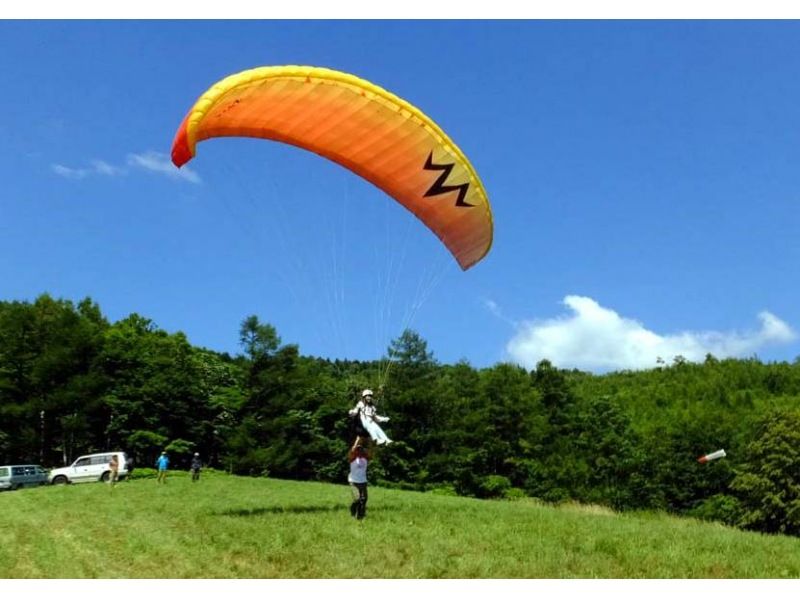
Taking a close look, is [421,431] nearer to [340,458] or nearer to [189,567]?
[340,458]

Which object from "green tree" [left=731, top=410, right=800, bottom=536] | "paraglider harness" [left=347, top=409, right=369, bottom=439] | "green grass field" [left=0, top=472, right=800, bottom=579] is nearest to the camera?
"green grass field" [left=0, top=472, right=800, bottom=579]

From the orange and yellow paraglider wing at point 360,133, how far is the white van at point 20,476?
28574 millimetres

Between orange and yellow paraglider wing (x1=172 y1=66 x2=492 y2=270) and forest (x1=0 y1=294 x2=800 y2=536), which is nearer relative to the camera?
orange and yellow paraglider wing (x1=172 y1=66 x2=492 y2=270)

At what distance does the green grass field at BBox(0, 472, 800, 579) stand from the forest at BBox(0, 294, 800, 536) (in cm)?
3480

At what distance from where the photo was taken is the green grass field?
33.0ft

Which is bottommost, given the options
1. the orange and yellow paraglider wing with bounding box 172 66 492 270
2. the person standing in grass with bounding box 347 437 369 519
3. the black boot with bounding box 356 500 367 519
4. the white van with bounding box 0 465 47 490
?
the white van with bounding box 0 465 47 490

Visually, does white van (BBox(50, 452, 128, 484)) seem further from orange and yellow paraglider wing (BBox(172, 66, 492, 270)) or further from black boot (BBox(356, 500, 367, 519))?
orange and yellow paraglider wing (BBox(172, 66, 492, 270))

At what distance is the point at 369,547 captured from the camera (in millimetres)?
11055

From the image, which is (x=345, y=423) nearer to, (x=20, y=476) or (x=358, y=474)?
(x=20, y=476)

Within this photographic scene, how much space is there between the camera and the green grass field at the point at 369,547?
1006cm

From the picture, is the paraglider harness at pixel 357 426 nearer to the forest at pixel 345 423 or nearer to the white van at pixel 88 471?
the white van at pixel 88 471

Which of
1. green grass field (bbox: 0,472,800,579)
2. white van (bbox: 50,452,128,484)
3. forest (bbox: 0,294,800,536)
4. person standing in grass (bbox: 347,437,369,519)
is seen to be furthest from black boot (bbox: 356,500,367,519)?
forest (bbox: 0,294,800,536)

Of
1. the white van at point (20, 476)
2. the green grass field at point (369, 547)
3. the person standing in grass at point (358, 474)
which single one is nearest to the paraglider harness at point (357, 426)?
the person standing in grass at point (358, 474)

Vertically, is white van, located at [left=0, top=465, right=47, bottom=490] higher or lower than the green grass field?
lower
